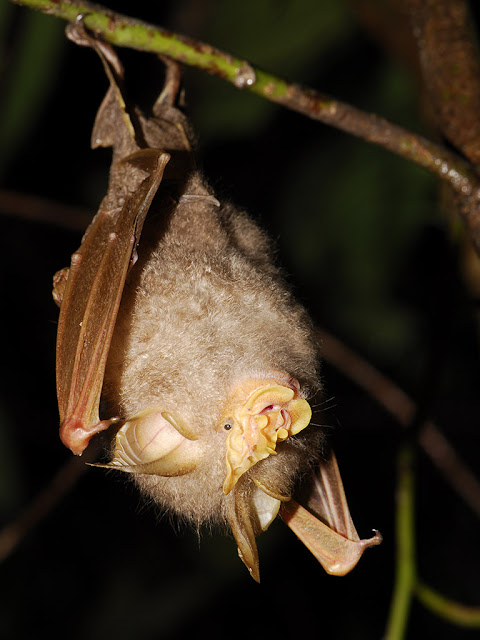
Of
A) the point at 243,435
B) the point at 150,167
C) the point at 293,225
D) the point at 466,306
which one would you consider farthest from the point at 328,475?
the point at 293,225

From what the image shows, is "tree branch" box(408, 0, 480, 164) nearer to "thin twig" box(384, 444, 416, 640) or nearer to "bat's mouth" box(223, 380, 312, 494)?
"bat's mouth" box(223, 380, 312, 494)

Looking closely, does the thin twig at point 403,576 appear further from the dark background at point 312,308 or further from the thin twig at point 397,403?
the dark background at point 312,308

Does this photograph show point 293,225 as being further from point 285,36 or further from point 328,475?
point 328,475

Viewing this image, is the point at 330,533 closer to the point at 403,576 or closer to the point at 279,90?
the point at 403,576

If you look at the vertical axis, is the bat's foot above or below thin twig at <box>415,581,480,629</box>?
above

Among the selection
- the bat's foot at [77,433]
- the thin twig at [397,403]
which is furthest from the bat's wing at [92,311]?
the thin twig at [397,403]

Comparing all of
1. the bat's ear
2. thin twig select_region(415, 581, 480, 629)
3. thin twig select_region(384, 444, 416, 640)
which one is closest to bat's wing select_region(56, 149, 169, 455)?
the bat's ear
